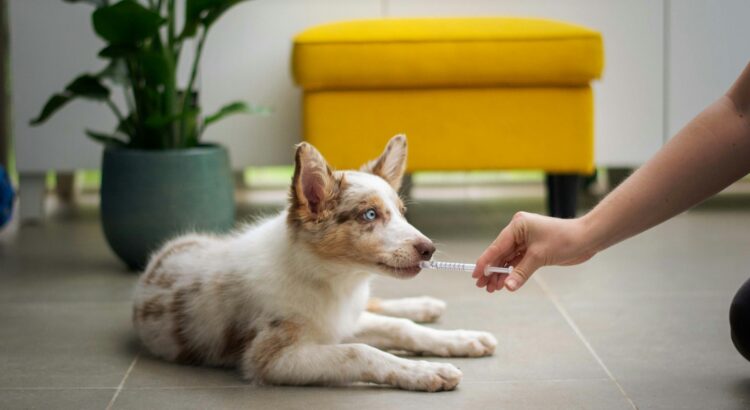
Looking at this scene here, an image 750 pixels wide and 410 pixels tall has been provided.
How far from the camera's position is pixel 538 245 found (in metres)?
1.67

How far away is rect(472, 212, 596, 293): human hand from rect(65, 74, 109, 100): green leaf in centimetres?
175

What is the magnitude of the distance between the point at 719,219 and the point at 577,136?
770 mm

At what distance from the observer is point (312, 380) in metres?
1.96

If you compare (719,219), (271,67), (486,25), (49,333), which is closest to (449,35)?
(486,25)

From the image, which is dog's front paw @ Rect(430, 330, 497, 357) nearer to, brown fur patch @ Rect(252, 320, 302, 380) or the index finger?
brown fur patch @ Rect(252, 320, 302, 380)

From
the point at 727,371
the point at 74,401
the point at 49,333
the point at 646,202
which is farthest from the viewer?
the point at 49,333

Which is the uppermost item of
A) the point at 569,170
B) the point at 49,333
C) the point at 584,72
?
the point at 584,72

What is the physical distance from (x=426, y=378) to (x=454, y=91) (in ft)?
5.54

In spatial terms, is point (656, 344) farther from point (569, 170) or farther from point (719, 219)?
point (719, 219)

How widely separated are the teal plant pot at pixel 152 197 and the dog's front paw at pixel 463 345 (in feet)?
3.68

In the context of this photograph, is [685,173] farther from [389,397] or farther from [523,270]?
[389,397]

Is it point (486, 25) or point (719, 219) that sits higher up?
point (486, 25)

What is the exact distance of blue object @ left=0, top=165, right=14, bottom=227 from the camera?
3.54 m

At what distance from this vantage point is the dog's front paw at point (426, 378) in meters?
1.92
